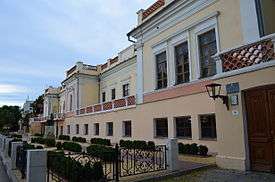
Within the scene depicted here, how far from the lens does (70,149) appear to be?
1709 cm

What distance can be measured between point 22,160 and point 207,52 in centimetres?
928

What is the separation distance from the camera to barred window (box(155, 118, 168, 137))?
15.5m

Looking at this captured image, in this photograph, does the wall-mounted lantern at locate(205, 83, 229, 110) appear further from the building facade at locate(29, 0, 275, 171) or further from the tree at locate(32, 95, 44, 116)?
the tree at locate(32, 95, 44, 116)

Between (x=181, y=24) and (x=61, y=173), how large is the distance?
10040 millimetres

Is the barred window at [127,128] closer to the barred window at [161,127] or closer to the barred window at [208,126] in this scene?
the barred window at [161,127]

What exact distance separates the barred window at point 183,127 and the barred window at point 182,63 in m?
1.96

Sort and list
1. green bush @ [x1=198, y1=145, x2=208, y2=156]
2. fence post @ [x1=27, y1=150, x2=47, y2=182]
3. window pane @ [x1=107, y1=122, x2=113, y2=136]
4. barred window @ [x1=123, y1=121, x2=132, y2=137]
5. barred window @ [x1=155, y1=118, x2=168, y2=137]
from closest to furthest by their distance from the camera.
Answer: fence post @ [x1=27, y1=150, x2=47, y2=182] → green bush @ [x1=198, y1=145, x2=208, y2=156] → barred window @ [x1=155, y1=118, x2=168, y2=137] → barred window @ [x1=123, y1=121, x2=132, y2=137] → window pane @ [x1=107, y1=122, x2=113, y2=136]

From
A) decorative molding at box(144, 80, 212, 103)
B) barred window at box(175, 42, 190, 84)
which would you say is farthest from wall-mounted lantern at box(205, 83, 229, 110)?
barred window at box(175, 42, 190, 84)

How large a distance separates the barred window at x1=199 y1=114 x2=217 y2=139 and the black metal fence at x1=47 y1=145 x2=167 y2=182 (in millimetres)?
3596

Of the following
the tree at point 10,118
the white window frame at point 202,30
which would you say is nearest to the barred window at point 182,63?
the white window frame at point 202,30

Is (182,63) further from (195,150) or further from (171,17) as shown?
(195,150)

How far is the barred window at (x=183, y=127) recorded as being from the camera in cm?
1383

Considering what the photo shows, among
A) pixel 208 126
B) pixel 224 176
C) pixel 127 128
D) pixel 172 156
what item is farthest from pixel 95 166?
pixel 127 128

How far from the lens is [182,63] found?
15000mm
